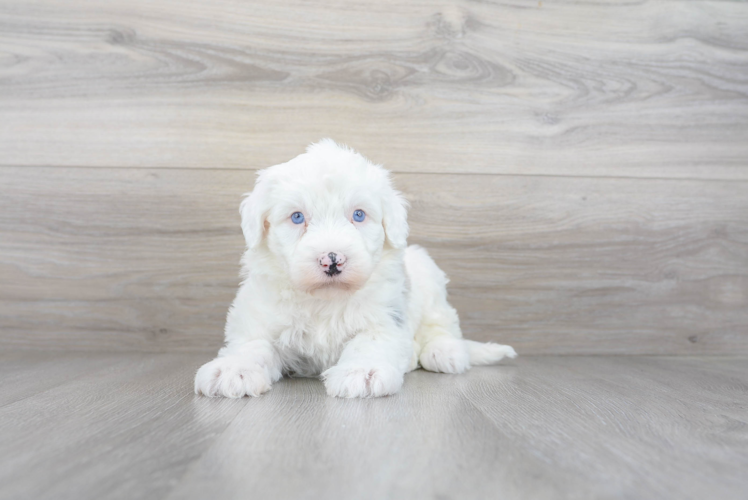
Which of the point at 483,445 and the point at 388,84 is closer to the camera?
the point at 483,445

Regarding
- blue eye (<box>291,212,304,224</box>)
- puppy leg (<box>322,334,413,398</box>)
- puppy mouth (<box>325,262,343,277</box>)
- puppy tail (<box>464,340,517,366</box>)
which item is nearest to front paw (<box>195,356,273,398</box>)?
puppy leg (<box>322,334,413,398</box>)

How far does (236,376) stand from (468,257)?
1.31 metres

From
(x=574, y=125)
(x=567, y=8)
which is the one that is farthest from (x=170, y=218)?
(x=567, y=8)

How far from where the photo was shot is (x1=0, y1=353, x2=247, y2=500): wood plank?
2.76 feet

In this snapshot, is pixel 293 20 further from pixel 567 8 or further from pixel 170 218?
pixel 567 8

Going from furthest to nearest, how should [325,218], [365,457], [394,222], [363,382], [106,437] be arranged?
[394,222], [325,218], [363,382], [106,437], [365,457]

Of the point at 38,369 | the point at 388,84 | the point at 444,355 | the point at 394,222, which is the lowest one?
the point at 38,369

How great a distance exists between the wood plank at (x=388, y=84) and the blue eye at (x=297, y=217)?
2.73 feet

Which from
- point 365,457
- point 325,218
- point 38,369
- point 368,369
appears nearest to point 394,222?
point 325,218

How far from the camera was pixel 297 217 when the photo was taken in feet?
5.43

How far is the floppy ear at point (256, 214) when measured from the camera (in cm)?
170

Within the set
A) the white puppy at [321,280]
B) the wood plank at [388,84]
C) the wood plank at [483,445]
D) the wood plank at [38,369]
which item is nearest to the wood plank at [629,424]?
the wood plank at [483,445]

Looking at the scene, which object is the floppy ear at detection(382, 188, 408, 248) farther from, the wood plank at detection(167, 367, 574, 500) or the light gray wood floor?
the wood plank at detection(167, 367, 574, 500)

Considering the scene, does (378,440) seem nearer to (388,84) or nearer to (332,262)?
(332,262)
